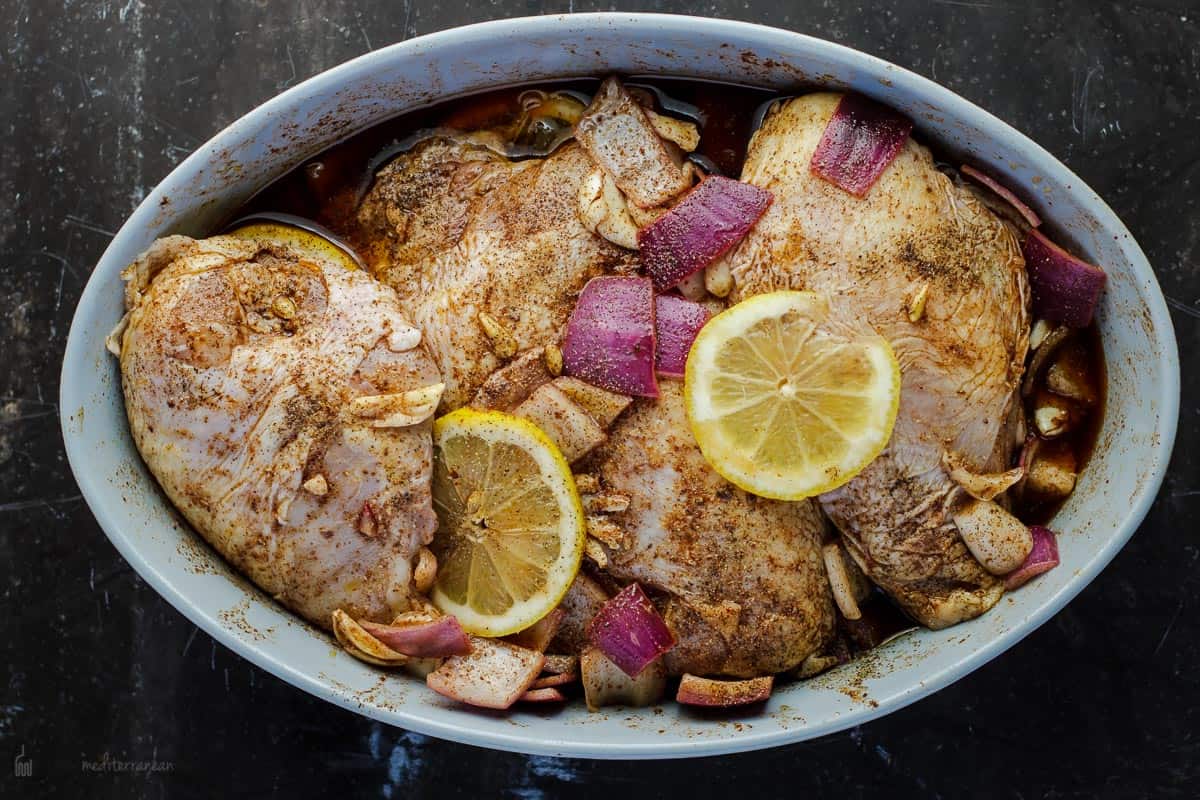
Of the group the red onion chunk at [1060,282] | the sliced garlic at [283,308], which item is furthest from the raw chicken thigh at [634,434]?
the red onion chunk at [1060,282]

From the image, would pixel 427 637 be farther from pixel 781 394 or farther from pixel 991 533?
pixel 991 533

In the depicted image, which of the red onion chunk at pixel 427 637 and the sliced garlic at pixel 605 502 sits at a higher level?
the sliced garlic at pixel 605 502

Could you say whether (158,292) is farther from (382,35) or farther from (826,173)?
(826,173)

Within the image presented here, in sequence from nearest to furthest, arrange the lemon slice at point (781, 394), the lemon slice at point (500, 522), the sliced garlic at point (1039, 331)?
the lemon slice at point (781, 394) < the lemon slice at point (500, 522) < the sliced garlic at point (1039, 331)

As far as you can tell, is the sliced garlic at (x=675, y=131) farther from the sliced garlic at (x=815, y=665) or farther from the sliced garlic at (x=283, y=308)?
the sliced garlic at (x=815, y=665)

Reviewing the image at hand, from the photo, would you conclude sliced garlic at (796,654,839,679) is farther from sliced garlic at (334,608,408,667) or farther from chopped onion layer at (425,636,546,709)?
sliced garlic at (334,608,408,667)

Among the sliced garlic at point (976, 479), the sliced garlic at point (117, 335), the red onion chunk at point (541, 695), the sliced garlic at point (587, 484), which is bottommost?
the red onion chunk at point (541, 695)

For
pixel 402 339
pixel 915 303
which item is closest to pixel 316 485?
pixel 402 339
